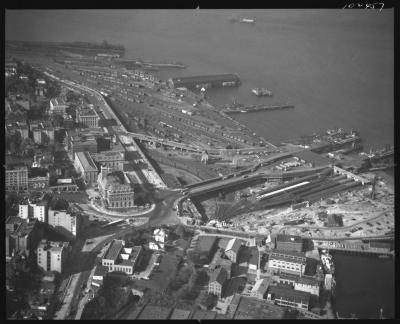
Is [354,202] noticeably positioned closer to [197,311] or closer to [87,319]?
[197,311]

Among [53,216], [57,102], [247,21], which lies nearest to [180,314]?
[53,216]

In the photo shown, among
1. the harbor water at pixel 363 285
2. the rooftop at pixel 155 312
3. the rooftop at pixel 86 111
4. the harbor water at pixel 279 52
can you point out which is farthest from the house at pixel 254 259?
the rooftop at pixel 86 111

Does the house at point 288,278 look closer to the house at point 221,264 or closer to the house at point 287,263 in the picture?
the house at point 287,263

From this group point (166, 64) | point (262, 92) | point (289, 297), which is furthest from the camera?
point (166, 64)

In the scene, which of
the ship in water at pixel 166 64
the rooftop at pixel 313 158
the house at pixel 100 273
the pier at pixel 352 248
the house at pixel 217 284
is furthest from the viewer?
the ship in water at pixel 166 64

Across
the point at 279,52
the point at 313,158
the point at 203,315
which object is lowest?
the point at 203,315

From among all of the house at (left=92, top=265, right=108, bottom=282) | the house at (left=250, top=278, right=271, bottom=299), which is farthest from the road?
the house at (left=250, top=278, right=271, bottom=299)

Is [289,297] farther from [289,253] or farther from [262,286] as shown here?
[289,253]
